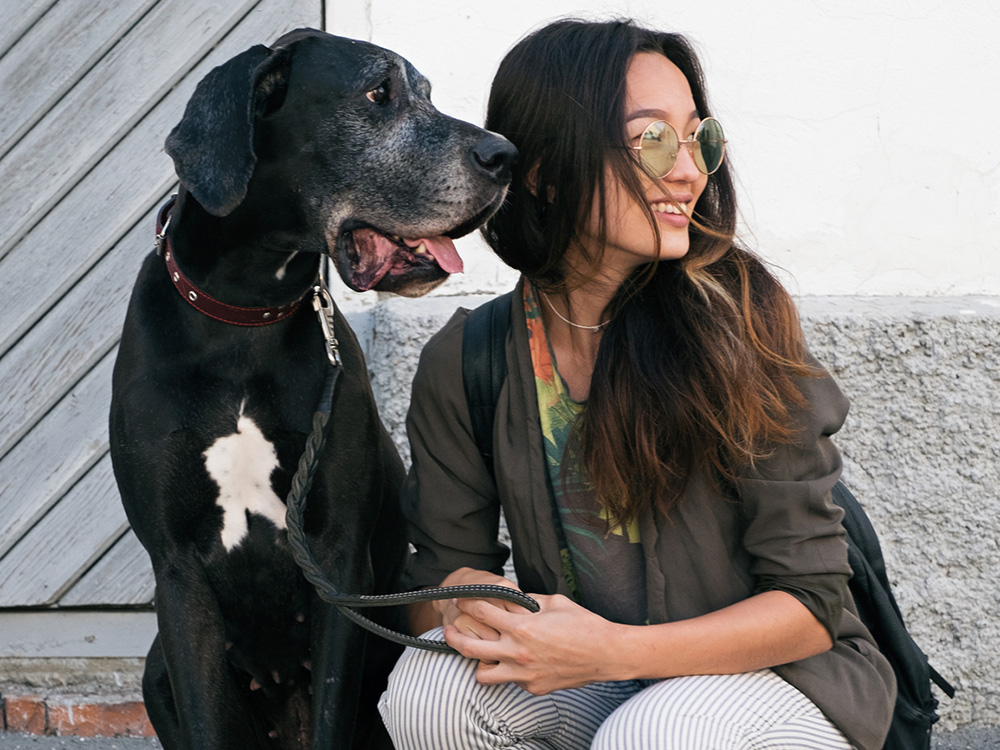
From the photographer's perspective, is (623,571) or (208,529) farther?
(208,529)

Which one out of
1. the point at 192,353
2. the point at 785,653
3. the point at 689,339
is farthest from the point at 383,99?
the point at 785,653

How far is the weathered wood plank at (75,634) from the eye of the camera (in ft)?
9.85

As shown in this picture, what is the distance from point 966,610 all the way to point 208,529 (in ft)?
6.74

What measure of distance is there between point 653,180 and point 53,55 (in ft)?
6.50

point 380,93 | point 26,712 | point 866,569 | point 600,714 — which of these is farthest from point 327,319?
point 26,712

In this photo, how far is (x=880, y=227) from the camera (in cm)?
286

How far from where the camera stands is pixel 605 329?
187 centimetres

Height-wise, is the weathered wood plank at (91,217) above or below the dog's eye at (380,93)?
below

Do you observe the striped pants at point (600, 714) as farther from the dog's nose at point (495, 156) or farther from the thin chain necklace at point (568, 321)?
the dog's nose at point (495, 156)

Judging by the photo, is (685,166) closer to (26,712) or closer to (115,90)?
(115,90)

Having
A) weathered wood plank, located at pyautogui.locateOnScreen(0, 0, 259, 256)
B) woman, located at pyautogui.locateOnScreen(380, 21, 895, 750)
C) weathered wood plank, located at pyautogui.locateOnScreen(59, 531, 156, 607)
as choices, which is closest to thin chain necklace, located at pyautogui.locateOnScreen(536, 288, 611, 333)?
woman, located at pyautogui.locateOnScreen(380, 21, 895, 750)

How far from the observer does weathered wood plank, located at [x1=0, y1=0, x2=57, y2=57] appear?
2.87 meters

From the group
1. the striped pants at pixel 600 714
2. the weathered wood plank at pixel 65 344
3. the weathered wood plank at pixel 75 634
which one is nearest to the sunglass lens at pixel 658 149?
the striped pants at pixel 600 714

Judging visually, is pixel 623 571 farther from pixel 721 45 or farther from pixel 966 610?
pixel 721 45
